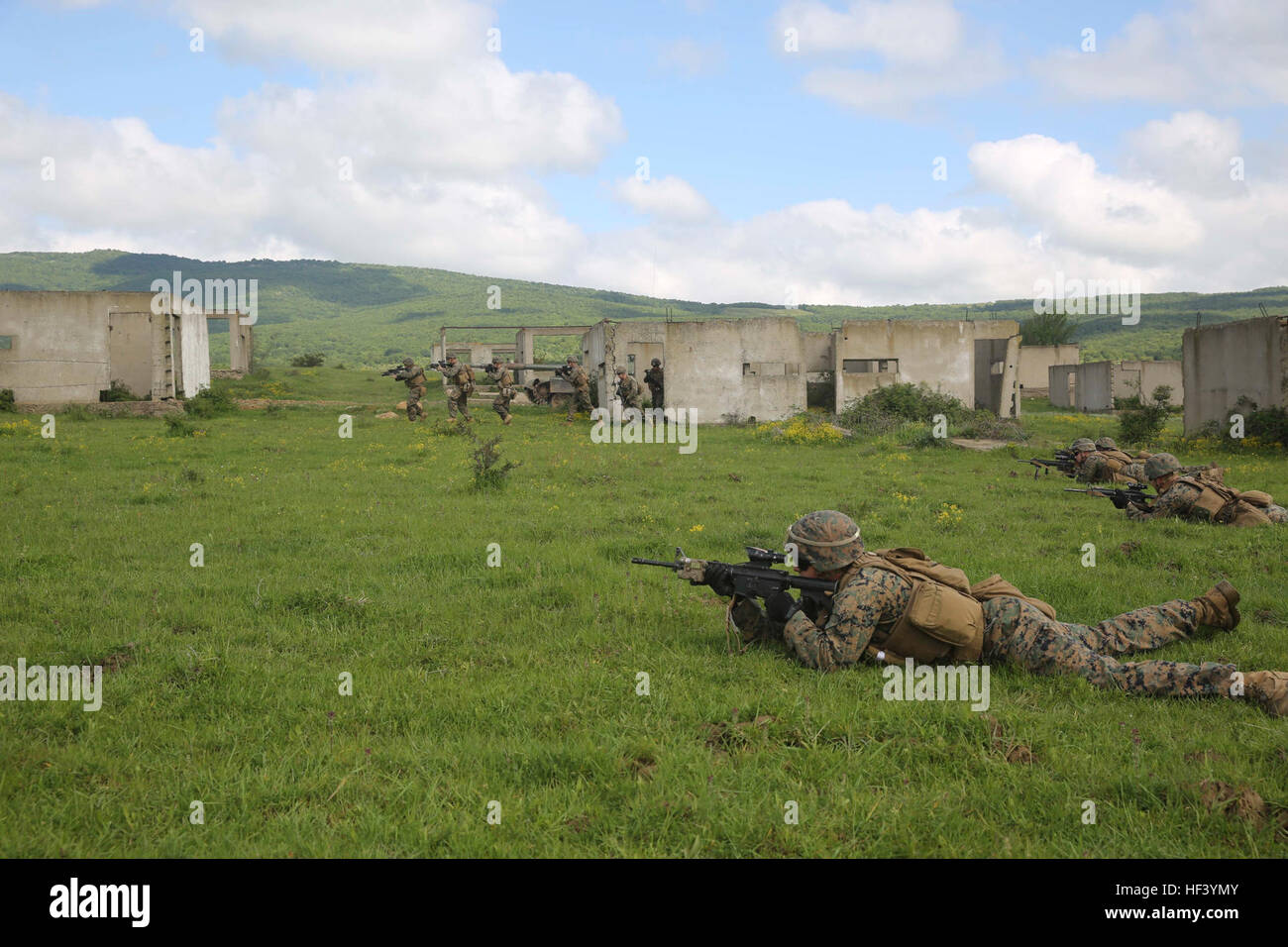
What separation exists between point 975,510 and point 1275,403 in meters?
12.1

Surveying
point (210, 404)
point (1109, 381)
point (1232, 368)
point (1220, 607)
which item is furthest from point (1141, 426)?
point (210, 404)

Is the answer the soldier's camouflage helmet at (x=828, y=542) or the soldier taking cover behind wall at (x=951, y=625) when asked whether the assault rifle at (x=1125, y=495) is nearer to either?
the soldier taking cover behind wall at (x=951, y=625)

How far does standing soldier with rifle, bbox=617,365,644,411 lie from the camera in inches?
1009

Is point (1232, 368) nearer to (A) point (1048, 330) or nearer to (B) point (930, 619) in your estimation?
(B) point (930, 619)

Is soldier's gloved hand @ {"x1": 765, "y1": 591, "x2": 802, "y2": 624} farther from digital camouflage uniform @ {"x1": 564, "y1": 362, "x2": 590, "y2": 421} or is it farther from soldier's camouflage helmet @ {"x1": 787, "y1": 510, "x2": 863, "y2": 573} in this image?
digital camouflage uniform @ {"x1": 564, "y1": 362, "x2": 590, "y2": 421}

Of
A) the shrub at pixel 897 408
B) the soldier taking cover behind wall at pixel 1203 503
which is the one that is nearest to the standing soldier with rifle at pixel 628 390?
the shrub at pixel 897 408

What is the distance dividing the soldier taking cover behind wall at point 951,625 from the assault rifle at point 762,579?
2.0 inches

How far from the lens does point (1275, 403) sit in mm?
19031

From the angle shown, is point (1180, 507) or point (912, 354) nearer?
point (1180, 507)

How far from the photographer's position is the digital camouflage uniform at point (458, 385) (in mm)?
23938

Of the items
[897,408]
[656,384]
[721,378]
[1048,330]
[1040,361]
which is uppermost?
[1048,330]

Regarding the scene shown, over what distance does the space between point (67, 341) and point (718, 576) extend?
1093 inches

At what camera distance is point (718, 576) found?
19.0 feet

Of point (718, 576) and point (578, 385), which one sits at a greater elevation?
point (578, 385)
